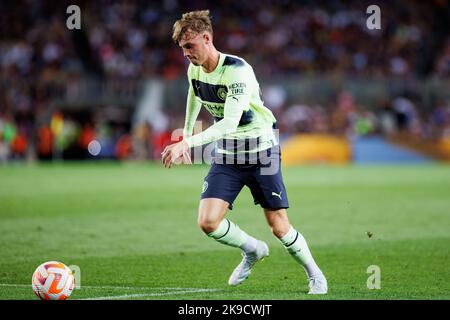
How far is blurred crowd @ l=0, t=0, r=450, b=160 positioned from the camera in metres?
32.5

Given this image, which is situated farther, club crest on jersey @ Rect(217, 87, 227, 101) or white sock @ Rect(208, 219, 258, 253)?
white sock @ Rect(208, 219, 258, 253)

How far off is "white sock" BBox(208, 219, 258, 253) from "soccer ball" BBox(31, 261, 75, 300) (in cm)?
141

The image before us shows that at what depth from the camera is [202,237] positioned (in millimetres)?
12688

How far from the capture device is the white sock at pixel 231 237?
8.18 m

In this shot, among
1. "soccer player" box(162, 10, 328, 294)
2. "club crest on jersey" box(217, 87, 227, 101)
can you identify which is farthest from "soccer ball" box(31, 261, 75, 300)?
"club crest on jersey" box(217, 87, 227, 101)

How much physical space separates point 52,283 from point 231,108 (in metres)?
2.17

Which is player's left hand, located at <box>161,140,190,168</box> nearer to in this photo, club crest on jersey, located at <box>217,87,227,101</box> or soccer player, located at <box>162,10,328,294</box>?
soccer player, located at <box>162,10,328,294</box>

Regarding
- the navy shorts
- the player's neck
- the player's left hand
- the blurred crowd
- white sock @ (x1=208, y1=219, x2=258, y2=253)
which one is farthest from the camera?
the blurred crowd

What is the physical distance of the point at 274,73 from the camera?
34.3 metres

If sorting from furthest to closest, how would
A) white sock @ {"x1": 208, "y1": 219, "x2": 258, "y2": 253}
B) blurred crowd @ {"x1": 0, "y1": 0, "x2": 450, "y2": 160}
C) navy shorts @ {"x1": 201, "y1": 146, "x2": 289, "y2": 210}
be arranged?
blurred crowd @ {"x1": 0, "y1": 0, "x2": 450, "y2": 160} < white sock @ {"x1": 208, "y1": 219, "x2": 258, "y2": 253} < navy shorts @ {"x1": 201, "y1": 146, "x2": 289, "y2": 210}

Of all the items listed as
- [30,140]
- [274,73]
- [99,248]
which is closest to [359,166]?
[274,73]

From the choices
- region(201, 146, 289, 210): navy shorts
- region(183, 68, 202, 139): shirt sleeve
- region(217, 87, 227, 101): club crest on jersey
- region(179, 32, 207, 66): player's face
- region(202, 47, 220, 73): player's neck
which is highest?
region(179, 32, 207, 66): player's face

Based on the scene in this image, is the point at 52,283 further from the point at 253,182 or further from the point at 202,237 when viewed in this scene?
the point at 202,237
